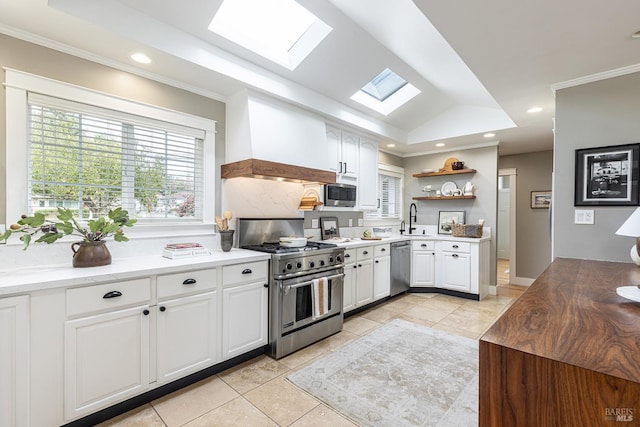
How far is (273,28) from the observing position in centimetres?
280

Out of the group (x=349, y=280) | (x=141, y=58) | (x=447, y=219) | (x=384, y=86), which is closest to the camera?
(x=141, y=58)

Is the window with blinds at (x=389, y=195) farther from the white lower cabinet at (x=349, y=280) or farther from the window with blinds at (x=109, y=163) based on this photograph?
the window with blinds at (x=109, y=163)

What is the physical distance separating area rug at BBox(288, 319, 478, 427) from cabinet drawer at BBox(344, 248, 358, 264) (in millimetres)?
867

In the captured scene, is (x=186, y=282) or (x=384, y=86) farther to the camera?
(x=384, y=86)

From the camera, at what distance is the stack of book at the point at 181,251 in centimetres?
235

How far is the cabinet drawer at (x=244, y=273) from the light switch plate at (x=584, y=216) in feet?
8.99

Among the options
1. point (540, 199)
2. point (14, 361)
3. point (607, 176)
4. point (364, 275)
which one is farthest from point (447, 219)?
point (14, 361)

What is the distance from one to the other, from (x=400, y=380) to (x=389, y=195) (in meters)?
3.61

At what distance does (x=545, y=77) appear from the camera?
8.25 ft

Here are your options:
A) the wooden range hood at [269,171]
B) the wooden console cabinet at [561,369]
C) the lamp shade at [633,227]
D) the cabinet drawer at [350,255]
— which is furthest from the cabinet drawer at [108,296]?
the lamp shade at [633,227]

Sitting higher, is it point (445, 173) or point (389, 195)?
point (445, 173)

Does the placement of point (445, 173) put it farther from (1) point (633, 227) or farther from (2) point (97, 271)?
(2) point (97, 271)

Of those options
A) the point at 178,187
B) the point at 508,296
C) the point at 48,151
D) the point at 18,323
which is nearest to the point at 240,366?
the point at 18,323

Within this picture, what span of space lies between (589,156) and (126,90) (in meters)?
3.88
